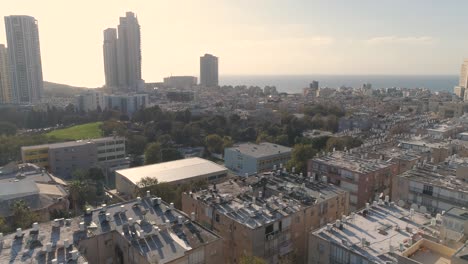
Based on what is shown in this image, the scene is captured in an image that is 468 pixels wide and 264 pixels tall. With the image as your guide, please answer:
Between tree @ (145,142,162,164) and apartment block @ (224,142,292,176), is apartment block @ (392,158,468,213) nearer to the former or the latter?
apartment block @ (224,142,292,176)

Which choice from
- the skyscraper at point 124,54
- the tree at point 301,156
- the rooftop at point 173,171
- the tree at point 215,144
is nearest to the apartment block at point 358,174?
the tree at point 301,156

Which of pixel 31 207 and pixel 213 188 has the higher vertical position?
pixel 213 188

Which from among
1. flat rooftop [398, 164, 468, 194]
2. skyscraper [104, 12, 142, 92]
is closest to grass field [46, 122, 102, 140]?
flat rooftop [398, 164, 468, 194]

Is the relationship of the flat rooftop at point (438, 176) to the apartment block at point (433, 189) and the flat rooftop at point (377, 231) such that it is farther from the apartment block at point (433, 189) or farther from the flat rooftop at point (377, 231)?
the flat rooftop at point (377, 231)

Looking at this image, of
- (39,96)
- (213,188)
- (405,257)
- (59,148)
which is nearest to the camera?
(405,257)

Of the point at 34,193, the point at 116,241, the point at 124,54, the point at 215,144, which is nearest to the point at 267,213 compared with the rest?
the point at 116,241

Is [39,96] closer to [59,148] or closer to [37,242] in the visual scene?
[59,148]

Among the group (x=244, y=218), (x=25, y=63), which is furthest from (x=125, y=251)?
(x=25, y=63)
